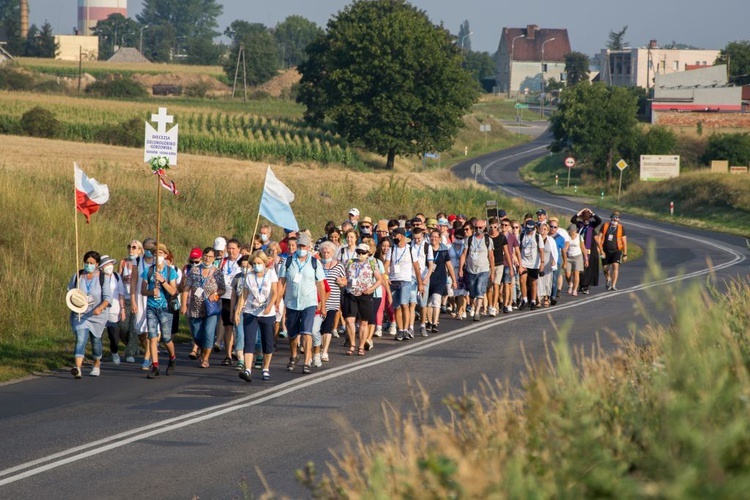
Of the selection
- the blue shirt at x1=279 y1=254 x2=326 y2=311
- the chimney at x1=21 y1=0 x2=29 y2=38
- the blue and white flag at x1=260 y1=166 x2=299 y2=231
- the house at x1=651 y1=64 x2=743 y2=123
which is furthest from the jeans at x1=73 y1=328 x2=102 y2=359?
the chimney at x1=21 y1=0 x2=29 y2=38

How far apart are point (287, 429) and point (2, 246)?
1209 cm

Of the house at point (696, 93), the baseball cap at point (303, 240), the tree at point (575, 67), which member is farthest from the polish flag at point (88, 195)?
the tree at point (575, 67)

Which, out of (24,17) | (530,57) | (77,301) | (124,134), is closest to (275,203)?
(77,301)

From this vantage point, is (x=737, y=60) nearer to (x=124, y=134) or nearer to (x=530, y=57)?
(x=530, y=57)

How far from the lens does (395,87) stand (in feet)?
235

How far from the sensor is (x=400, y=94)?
71.1 m

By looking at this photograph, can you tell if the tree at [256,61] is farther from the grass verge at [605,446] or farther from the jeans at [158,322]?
the grass verge at [605,446]

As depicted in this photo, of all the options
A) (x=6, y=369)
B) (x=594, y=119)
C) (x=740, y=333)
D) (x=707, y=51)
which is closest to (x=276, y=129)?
(x=594, y=119)

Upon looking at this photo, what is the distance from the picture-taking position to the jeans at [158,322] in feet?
49.6

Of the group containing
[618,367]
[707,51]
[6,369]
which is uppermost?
[707,51]

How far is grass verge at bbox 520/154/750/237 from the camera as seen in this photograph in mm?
55469

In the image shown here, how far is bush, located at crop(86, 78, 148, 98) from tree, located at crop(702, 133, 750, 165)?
52.2 metres

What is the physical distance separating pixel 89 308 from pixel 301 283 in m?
2.87

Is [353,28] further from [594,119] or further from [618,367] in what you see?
[618,367]
